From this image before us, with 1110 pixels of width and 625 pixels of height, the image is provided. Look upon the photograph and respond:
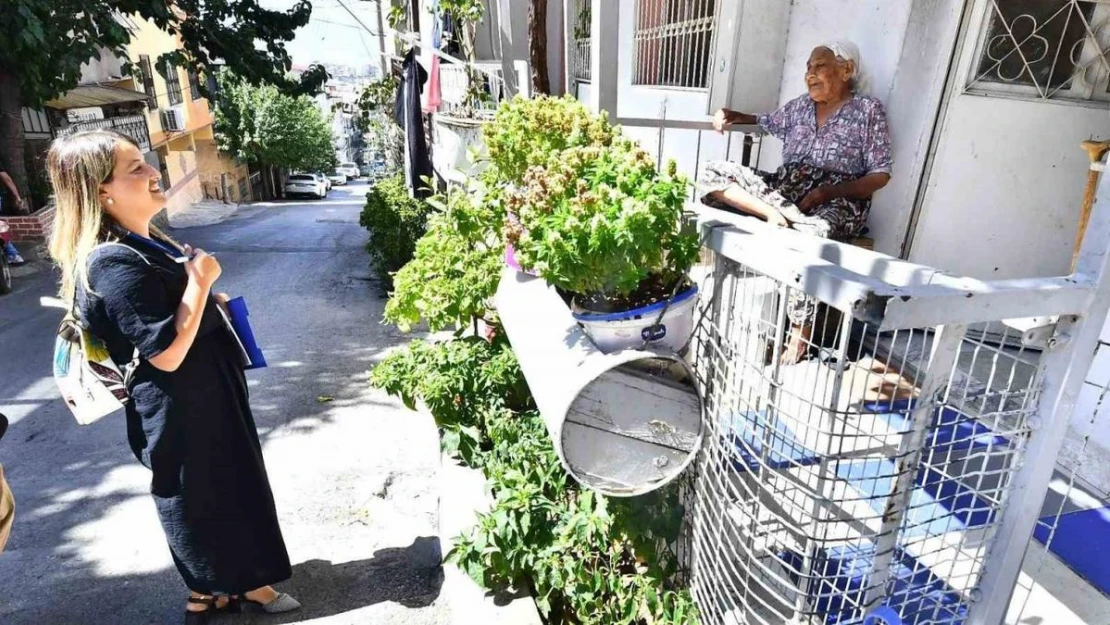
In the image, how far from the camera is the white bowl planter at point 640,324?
5.40ft

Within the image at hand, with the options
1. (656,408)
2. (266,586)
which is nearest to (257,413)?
(266,586)

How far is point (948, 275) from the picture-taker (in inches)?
50.6

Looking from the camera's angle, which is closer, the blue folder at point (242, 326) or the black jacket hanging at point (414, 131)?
the blue folder at point (242, 326)

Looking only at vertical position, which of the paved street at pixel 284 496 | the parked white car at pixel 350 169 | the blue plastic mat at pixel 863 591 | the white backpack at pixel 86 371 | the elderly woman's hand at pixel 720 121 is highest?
the elderly woman's hand at pixel 720 121

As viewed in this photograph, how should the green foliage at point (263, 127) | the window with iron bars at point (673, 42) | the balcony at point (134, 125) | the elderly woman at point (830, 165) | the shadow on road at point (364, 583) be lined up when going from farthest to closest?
1. the green foliage at point (263, 127)
2. the balcony at point (134, 125)
3. the window with iron bars at point (673, 42)
4. the elderly woman at point (830, 165)
5. the shadow on road at point (364, 583)

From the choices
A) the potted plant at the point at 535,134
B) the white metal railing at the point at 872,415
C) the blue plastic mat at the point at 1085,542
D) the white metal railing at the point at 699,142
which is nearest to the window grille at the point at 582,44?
the white metal railing at the point at 699,142

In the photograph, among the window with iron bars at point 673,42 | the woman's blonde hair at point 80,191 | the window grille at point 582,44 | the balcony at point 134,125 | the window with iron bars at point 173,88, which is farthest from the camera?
the window with iron bars at point 173,88

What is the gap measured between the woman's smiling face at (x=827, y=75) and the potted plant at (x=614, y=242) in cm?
200

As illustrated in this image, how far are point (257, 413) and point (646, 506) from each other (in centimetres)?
352

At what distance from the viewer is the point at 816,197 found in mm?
3240

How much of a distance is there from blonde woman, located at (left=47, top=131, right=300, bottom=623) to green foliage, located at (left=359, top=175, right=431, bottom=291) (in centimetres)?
526

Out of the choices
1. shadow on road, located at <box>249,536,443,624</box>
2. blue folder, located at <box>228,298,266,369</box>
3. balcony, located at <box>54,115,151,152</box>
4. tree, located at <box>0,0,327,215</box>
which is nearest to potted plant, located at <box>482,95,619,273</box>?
blue folder, located at <box>228,298,266,369</box>

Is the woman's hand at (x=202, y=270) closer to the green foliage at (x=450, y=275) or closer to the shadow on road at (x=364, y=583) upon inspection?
the green foliage at (x=450, y=275)

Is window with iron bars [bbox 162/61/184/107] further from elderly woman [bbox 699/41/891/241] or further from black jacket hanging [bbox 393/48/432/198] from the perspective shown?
elderly woman [bbox 699/41/891/241]
